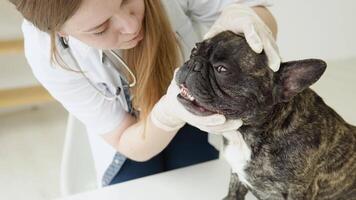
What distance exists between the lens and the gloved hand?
75 cm

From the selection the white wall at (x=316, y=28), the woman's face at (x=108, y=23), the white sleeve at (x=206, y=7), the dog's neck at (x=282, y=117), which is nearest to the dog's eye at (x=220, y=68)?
the dog's neck at (x=282, y=117)

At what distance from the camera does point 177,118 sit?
91 centimetres

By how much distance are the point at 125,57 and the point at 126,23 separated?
196 mm

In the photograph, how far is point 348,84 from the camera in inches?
59.6

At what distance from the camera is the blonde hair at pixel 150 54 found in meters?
0.91

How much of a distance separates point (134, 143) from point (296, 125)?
456 millimetres

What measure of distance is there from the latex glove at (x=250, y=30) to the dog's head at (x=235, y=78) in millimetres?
11

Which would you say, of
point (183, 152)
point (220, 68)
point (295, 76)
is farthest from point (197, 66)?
point (183, 152)

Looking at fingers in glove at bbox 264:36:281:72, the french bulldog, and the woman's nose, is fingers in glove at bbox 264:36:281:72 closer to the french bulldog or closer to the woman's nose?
the french bulldog

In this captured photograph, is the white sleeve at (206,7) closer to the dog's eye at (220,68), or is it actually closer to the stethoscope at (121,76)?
the stethoscope at (121,76)

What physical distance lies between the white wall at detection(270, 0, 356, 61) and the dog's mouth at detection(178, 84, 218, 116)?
48.5 inches

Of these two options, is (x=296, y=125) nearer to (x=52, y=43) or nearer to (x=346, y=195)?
(x=346, y=195)

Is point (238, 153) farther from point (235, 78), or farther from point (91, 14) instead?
point (91, 14)

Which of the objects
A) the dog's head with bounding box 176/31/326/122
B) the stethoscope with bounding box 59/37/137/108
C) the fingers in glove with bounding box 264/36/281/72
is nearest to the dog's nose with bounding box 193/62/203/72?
the dog's head with bounding box 176/31/326/122
